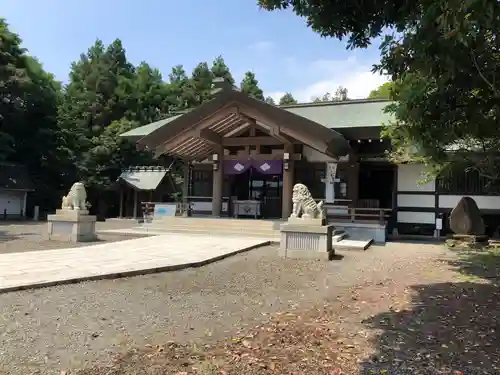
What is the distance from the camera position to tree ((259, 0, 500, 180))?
3.98 metres

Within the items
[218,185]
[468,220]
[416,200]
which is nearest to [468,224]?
[468,220]

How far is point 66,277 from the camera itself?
265 inches

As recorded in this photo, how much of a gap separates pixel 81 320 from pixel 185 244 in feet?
23.6

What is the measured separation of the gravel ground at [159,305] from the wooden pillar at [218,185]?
8.00 metres

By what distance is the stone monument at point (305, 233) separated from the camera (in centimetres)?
968

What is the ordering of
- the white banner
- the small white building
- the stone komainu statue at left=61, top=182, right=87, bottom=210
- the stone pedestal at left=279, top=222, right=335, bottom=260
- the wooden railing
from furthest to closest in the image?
the small white building
the white banner
the wooden railing
the stone komainu statue at left=61, top=182, right=87, bottom=210
the stone pedestal at left=279, top=222, right=335, bottom=260

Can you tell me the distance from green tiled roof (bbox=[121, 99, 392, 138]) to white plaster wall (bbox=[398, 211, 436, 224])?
3807 mm

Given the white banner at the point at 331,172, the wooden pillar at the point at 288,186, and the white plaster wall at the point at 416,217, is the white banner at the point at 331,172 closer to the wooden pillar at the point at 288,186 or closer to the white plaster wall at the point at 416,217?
the wooden pillar at the point at 288,186

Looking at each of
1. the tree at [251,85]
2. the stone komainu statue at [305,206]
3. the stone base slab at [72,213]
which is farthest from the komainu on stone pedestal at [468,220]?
the tree at [251,85]

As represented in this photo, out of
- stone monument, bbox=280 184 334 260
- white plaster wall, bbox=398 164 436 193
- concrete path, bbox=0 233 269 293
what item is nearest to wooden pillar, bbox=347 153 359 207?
white plaster wall, bbox=398 164 436 193

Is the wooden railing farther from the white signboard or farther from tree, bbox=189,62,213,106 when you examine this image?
tree, bbox=189,62,213,106

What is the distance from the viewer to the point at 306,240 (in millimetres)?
9781

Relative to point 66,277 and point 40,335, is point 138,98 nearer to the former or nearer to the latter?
point 66,277

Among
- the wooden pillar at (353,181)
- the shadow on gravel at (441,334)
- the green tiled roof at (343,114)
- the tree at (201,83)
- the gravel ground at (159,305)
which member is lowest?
the gravel ground at (159,305)
